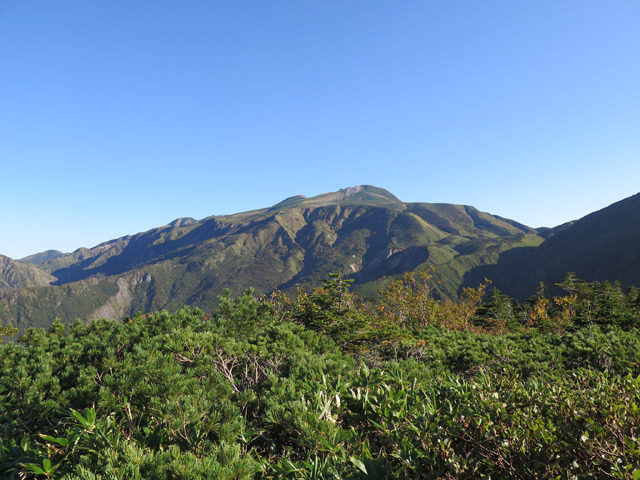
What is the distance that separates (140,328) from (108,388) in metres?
5.04

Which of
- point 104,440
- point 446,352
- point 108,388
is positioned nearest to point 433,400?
point 104,440

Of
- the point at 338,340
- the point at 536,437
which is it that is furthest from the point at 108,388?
the point at 338,340

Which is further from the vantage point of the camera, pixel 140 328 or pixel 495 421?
pixel 140 328

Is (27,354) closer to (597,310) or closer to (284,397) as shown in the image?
(284,397)

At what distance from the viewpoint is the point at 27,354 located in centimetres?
906

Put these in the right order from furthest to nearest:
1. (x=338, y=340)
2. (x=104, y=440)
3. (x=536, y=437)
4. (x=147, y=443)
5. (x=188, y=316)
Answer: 1. (x=338, y=340)
2. (x=188, y=316)
3. (x=147, y=443)
4. (x=104, y=440)
5. (x=536, y=437)

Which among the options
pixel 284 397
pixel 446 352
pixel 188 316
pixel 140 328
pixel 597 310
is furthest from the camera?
pixel 597 310

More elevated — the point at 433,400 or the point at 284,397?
the point at 433,400

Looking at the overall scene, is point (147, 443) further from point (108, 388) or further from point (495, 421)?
point (495, 421)

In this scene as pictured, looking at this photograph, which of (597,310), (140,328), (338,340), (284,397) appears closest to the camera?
(284,397)

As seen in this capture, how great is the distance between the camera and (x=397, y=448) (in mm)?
3773

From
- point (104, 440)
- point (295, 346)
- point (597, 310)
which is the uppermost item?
point (104, 440)

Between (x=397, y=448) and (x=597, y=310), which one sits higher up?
(x=397, y=448)

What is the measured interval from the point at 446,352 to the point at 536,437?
9.66 metres
